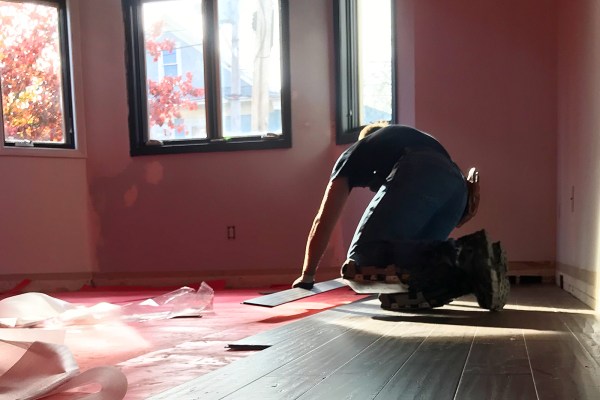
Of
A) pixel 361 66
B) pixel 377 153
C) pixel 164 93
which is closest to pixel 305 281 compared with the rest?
pixel 377 153

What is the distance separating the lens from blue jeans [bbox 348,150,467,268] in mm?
2014

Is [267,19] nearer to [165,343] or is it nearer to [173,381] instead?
[165,343]

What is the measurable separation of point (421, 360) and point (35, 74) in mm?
3822

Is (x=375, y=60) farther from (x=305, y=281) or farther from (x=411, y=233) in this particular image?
(x=305, y=281)

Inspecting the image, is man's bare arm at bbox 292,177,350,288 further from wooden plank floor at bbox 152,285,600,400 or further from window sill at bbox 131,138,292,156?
window sill at bbox 131,138,292,156

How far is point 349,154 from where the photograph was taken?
2135 millimetres

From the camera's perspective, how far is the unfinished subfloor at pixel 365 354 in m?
1.04

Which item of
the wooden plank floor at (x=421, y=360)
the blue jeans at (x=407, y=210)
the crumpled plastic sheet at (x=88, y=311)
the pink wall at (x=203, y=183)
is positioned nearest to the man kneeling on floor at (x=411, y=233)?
the blue jeans at (x=407, y=210)

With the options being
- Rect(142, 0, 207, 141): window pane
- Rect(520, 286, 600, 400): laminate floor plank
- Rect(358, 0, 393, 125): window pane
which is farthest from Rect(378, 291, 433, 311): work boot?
Rect(142, 0, 207, 141): window pane

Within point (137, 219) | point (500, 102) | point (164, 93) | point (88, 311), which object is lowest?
point (88, 311)

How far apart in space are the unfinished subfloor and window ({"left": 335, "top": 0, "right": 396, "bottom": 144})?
1686mm

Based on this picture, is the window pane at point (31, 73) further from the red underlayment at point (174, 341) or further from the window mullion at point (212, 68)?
the red underlayment at point (174, 341)

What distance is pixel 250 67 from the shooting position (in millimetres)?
4090

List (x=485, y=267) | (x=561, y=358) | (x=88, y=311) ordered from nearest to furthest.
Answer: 1. (x=561, y=358)
2. (x=485, y=267)
3. (x=88, y=311)
